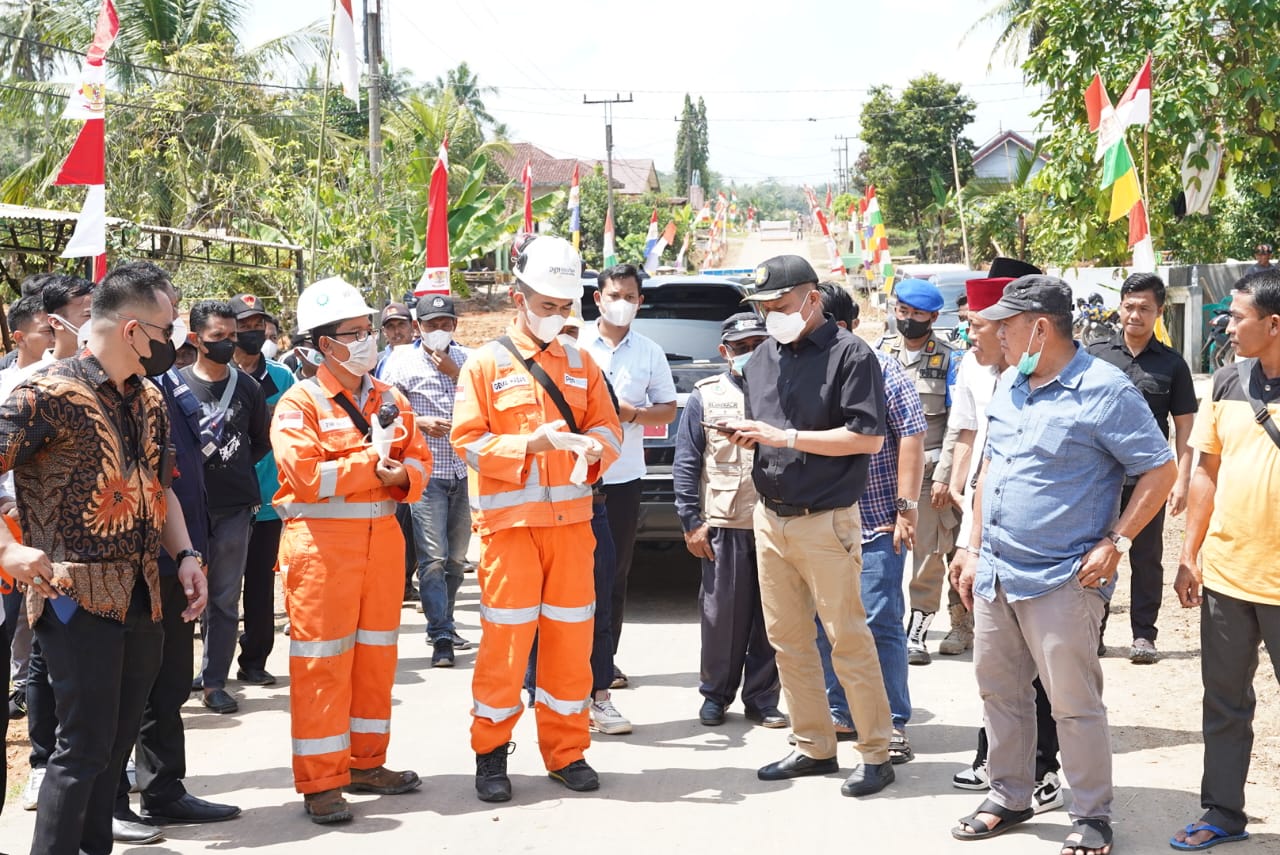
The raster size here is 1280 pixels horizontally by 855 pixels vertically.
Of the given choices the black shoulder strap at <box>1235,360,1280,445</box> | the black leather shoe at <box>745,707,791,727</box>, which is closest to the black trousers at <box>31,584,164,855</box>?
the black leather shoe at <box>745,707,791,727</box>

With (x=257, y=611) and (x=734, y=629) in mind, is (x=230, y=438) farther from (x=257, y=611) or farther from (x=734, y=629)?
(x=734, y=629)

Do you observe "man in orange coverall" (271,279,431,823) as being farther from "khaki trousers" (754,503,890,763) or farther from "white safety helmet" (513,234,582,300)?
"khaki trousers" (754,503,890,763)

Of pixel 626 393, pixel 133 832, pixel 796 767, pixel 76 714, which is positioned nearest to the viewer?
pixel 76 714

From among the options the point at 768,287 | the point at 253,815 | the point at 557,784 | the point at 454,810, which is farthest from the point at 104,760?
the point at 768,287

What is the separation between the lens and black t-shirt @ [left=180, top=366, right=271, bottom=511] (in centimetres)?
664

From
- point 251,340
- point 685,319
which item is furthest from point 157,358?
point 685,319

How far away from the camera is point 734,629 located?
6.34m

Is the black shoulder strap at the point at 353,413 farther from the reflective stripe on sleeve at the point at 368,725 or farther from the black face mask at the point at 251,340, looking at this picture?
the black face mask at the point at 251,340

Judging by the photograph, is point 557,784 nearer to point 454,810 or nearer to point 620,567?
point 454,810

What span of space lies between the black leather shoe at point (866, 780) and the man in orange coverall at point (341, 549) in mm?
1867

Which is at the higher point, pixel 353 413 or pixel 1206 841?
pixel 353 413

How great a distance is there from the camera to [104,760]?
4223mm

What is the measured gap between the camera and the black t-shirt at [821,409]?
515cm

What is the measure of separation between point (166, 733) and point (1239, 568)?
4251 mm
